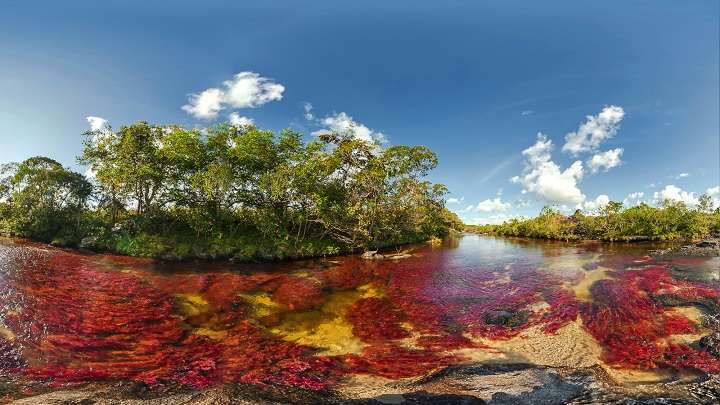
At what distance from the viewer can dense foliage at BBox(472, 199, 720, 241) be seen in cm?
4888

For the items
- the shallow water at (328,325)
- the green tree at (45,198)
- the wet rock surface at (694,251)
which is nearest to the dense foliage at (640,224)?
the wet rock surface at (694,251)

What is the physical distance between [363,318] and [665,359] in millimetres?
9598

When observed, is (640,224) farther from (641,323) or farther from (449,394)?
(449,394)

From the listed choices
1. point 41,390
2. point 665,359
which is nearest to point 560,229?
point 665,359

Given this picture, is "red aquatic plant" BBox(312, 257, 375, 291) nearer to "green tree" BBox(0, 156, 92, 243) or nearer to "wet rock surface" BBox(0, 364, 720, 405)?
"wet rock surface" BBox(0, 364, 720, 405)

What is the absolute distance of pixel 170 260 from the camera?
82.6 feet

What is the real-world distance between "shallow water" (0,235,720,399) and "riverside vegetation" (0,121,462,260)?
801 cm

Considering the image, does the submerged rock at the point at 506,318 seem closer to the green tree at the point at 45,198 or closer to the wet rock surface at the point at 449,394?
the wet rock surface at the point at 449,394

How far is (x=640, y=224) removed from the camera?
4950cm

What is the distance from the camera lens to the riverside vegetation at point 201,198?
2805 centimetres

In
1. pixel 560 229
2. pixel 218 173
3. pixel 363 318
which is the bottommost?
pixel 363 318

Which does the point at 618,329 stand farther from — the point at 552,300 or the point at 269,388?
the point at 269,388

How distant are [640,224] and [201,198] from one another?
6683 centimetres

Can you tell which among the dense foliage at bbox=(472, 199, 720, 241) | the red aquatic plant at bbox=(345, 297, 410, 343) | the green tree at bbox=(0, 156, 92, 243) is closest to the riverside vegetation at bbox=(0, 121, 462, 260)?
the green tree at bbox=(0, 156, 92, 243)
